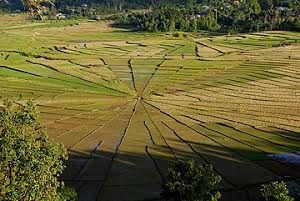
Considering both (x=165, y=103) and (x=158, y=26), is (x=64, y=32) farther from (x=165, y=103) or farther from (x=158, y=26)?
(x=165, y=103)

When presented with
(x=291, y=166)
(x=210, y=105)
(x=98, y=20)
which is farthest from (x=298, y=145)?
(x=98, y=20)

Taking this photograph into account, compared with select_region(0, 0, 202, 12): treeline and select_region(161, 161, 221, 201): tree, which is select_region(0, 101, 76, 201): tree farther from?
select_region(0, 0, 202, 12): treeline

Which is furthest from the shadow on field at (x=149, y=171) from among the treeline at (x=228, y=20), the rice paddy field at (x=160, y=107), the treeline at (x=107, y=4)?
the treeline at (x=107, y=4)

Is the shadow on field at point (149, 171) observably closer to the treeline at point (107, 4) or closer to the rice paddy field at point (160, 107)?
the rice paddy field at point (160, 107)

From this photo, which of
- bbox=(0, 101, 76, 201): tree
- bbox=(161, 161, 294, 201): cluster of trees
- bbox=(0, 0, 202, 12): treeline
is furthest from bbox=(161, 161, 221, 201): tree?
bbox=(0, 0, 202, 12): treeline

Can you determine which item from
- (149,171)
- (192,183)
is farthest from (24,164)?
(149,171)

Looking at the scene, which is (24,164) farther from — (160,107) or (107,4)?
(107,4)
